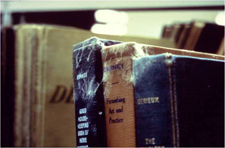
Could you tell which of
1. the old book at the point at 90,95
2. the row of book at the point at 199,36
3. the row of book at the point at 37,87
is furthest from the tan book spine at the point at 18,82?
the row of book at the point at 199,36

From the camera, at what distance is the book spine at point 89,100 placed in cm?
84

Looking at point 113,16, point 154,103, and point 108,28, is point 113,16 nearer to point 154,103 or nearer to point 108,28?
point 108,28

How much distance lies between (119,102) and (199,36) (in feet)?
2.46

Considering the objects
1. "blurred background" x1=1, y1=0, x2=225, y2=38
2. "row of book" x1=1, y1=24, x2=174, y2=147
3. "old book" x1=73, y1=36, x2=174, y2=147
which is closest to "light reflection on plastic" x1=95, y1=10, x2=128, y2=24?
"blurred background" x1=1, y1=0, x2=225, y2=38

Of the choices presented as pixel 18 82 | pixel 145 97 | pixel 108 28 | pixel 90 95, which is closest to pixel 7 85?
pixel 18 82

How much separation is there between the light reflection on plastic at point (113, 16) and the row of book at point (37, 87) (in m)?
0.81

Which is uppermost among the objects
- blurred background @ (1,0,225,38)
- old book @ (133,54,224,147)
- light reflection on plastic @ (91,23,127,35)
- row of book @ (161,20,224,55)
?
blurred background @ (1,0,225,38)

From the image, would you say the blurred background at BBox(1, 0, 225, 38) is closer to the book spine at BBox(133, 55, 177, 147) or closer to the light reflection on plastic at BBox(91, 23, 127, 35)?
the light reflection on plastic at BBox(91, 23, 127, 35)

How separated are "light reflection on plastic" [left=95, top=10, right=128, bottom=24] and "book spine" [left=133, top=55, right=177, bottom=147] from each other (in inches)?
57.4

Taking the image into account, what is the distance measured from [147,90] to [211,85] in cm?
13

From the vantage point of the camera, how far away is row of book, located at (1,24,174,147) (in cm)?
134

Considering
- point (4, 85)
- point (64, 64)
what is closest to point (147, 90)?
point (64, 64)

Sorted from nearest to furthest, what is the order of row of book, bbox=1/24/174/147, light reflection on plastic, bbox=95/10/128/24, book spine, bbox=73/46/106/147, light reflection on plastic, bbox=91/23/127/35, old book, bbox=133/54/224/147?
old book, bbox=133/54/224/147, book spine, bbox=73/46/106/147, row of book, bbox=1/24/174/147, light reflection on plastic, bbox=91/23/127/35, light reflection on plastic, bbox=95/10/128/24

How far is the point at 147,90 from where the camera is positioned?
0.76 metres
